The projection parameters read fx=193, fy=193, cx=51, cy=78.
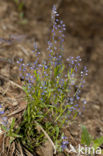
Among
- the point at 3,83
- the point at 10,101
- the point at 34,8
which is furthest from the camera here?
the point at 34,8

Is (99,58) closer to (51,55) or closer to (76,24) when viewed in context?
(76,24)

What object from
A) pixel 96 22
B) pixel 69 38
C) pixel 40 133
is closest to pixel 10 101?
pixel 40 133

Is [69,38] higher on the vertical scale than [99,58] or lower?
higher

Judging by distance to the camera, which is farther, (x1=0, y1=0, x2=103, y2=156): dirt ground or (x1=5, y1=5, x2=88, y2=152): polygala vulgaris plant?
(x1=0, y1=0, x2=103, y2=156): dirt ground

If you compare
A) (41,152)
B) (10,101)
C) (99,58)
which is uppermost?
(99,58)

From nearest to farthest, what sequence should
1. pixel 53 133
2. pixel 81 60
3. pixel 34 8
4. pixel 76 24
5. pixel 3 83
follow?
pixel 81 60, pixel 53 133, pixel 3 83, pixel 34 8, pixel 76 24

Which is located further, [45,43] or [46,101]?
[45,43]

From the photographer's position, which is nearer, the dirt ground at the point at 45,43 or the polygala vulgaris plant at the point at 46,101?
the polygala vulgaris plant at the point at 46,101

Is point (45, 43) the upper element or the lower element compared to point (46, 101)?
upper
